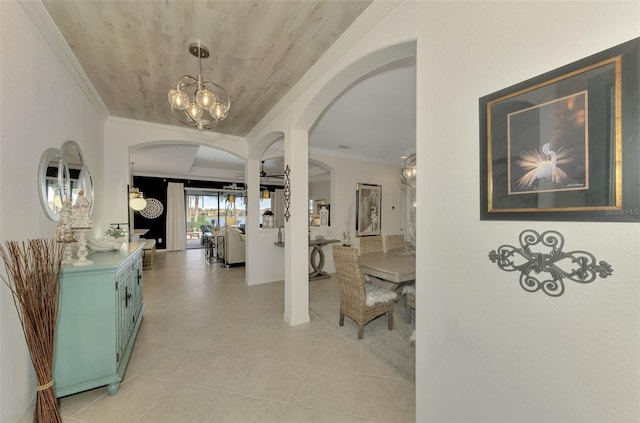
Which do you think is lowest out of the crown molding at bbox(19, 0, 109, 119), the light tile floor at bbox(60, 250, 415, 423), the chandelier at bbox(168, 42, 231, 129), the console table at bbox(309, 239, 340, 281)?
the light tile floor at bbox(60, 250, 415, 423)

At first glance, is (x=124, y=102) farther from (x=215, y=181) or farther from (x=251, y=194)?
(x=215, y=181)

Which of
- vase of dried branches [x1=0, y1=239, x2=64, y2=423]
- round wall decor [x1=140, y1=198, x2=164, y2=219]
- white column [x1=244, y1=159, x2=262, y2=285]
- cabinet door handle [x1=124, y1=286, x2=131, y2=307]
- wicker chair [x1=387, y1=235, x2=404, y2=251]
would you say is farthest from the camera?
round wall decor [x1=140, y1=198, x2=164, y2=219]

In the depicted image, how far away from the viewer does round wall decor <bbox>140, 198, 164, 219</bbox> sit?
29.6 ft

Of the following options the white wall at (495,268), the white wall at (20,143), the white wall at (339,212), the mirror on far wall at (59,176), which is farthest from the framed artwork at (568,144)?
the white wall at (339,212)

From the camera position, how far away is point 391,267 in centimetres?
286

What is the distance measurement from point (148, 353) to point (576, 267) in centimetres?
323

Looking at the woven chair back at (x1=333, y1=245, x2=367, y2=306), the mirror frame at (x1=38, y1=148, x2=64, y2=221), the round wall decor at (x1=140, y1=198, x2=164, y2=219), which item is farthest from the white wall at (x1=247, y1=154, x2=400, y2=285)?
the round wall decor at (x1=140, y1=198, x2=164, y2=219)

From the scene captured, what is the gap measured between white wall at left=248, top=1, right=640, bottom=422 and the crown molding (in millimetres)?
2262

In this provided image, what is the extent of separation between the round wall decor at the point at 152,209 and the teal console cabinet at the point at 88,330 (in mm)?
8280

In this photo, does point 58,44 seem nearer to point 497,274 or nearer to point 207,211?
point 497,274

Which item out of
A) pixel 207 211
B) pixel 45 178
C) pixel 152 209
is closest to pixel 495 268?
pixel 45 178

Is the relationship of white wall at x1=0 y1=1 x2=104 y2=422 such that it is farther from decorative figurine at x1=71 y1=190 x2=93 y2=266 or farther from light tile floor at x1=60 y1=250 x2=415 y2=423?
light tile floor at x1=60 y1=250 x2=415 y2=423

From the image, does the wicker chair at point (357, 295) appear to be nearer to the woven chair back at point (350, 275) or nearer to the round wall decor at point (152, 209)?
the woven chair back at point (350, 275)

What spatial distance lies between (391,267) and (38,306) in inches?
112
